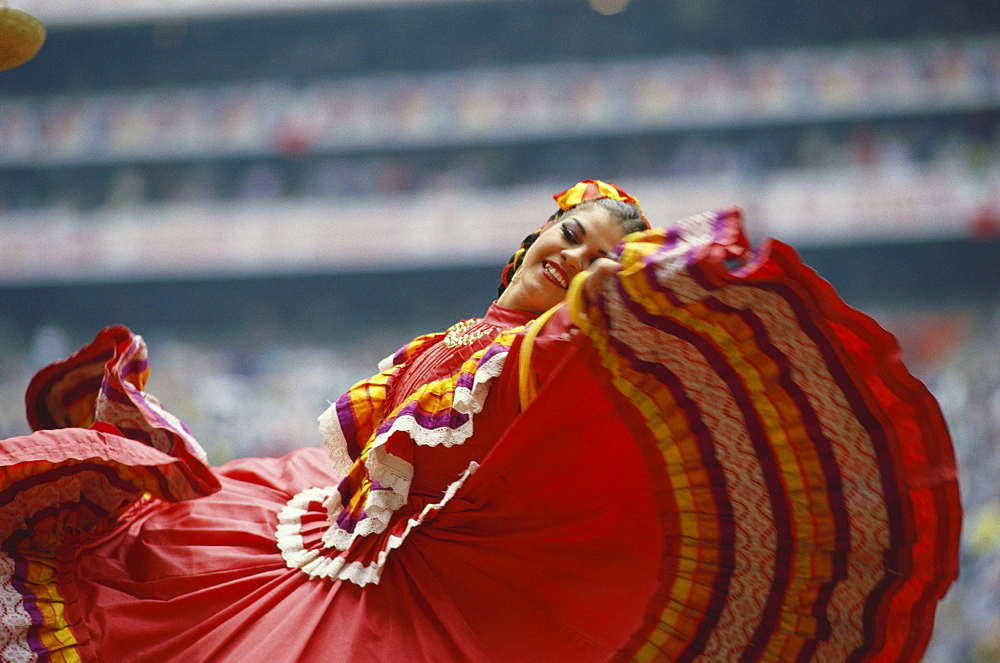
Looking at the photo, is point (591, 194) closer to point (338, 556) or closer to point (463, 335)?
point (463, 335)

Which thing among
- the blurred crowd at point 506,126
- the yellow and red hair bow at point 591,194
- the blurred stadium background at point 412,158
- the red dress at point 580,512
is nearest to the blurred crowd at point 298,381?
the blurred stadium background at point 412,158

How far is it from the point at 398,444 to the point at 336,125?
4098 mm

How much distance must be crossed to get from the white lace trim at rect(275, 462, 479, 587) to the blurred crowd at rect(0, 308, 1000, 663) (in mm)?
2578

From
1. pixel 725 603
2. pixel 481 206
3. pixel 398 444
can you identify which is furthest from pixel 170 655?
pixel 481 206

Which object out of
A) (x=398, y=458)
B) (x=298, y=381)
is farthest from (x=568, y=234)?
(x=298, y=381)

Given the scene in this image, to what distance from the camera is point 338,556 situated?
3.67ft

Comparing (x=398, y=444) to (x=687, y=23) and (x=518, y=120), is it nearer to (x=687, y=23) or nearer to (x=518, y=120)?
(x=518, y=120)

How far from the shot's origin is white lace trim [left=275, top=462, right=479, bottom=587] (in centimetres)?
108

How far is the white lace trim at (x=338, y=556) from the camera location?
3.53 ft

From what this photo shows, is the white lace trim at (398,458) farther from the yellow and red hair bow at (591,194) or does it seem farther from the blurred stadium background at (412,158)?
the blurred stadium background at (412,158)

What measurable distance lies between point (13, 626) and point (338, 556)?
356 millimetres

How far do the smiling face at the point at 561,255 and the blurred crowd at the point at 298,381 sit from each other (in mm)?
2341

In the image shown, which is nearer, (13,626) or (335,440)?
(13,626)

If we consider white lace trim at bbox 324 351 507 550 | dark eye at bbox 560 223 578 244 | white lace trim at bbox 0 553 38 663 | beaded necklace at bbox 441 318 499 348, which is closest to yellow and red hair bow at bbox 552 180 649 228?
dark eye at bbox 560 223 578 244
